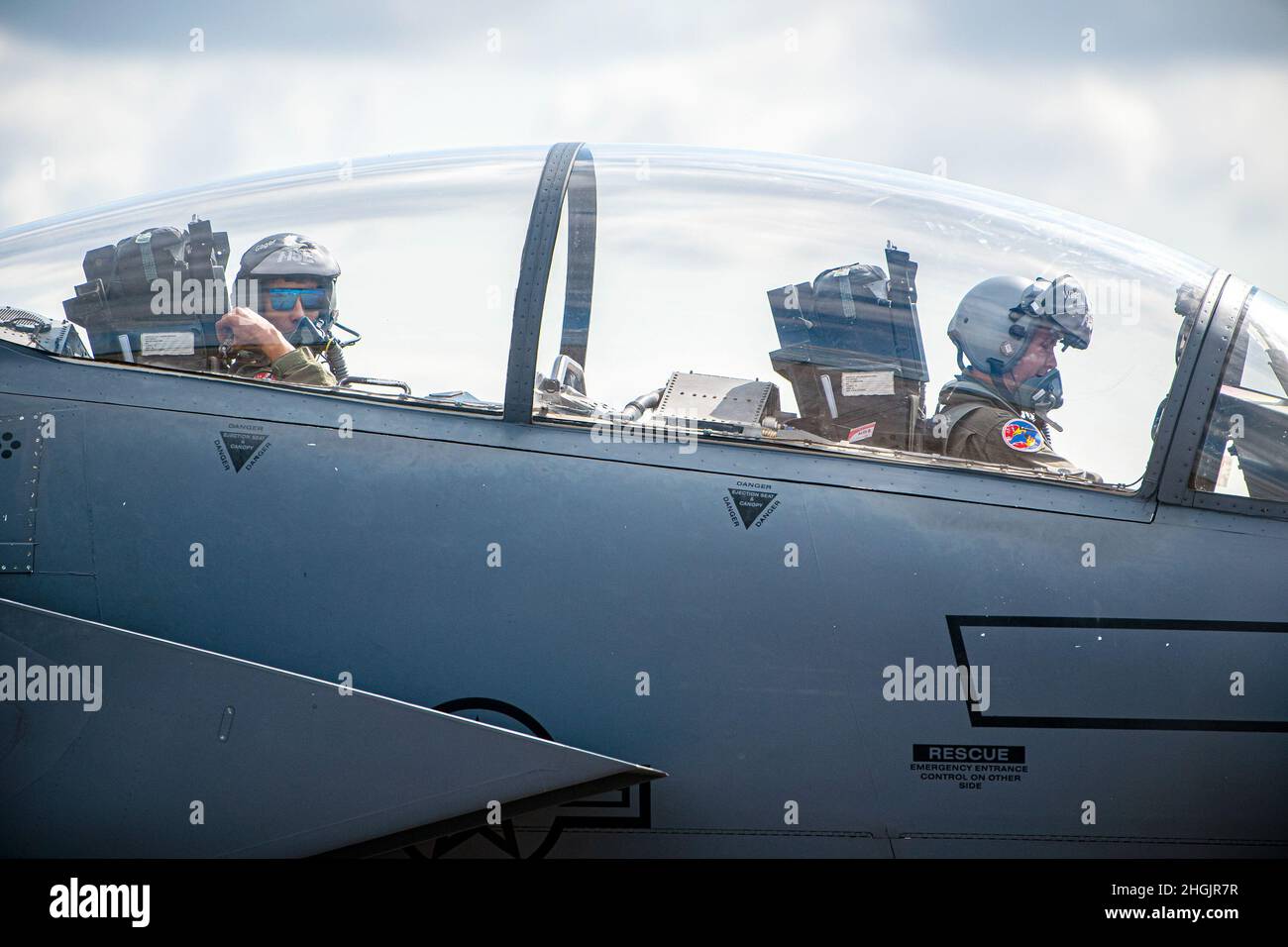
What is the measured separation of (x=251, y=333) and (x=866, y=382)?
2.29 meters

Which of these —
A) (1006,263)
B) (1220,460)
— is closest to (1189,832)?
(1220,460)

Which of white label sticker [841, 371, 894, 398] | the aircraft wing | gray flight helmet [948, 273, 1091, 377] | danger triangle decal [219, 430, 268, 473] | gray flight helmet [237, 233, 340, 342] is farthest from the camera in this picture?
gray flight helmet [237, 233, 340, 342]

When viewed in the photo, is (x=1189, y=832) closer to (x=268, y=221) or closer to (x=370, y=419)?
(x=370, y=419)

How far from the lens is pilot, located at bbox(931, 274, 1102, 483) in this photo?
411 cm

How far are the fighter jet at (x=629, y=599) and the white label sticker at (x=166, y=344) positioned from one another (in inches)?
0.6

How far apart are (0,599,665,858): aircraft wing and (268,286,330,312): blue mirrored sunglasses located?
4.71ft

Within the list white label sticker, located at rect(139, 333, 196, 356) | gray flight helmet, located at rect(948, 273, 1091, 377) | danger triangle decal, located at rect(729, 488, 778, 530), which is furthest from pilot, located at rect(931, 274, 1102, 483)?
white label sticker, located at rect(139, 333, 196, 356)

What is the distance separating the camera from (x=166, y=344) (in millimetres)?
4109

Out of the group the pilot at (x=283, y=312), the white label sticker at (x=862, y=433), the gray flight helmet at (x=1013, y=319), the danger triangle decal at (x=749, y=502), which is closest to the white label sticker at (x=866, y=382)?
the white label sticker at (x=862, y=433)

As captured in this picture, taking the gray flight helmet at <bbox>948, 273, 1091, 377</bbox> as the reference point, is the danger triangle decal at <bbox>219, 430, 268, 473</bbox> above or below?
below

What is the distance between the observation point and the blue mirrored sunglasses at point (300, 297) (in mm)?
4316

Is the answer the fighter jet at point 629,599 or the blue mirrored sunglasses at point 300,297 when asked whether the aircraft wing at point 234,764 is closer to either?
the fighter jet at point 629,599
